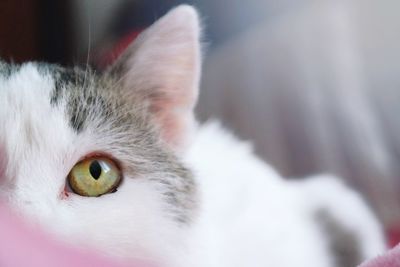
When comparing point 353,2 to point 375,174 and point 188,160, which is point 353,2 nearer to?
point 375,174

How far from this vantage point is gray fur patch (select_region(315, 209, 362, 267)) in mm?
1261

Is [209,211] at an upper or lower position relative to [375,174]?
lower

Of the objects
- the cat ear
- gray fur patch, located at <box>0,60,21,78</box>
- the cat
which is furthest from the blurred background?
gray fur patch, located at <box>0,60,21,78</box>

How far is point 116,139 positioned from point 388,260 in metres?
0.41

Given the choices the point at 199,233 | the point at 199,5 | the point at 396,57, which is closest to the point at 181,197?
the point at 199,233

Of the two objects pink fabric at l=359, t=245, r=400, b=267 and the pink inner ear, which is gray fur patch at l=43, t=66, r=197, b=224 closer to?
the pink inner ear

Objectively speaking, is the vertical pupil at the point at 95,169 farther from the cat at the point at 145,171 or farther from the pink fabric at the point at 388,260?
the pink fabric at the point at 388,260

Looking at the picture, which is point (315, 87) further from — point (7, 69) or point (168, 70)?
point (7, 69)

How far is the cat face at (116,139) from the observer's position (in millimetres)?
724

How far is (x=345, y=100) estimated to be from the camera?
1.61m

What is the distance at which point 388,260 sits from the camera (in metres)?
0.68

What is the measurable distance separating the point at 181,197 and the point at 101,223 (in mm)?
182

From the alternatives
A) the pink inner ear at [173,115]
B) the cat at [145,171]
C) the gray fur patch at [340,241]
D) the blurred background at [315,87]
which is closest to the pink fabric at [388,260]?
the cat at [145,171]

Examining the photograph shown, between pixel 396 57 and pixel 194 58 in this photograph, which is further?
pixel 396 57
